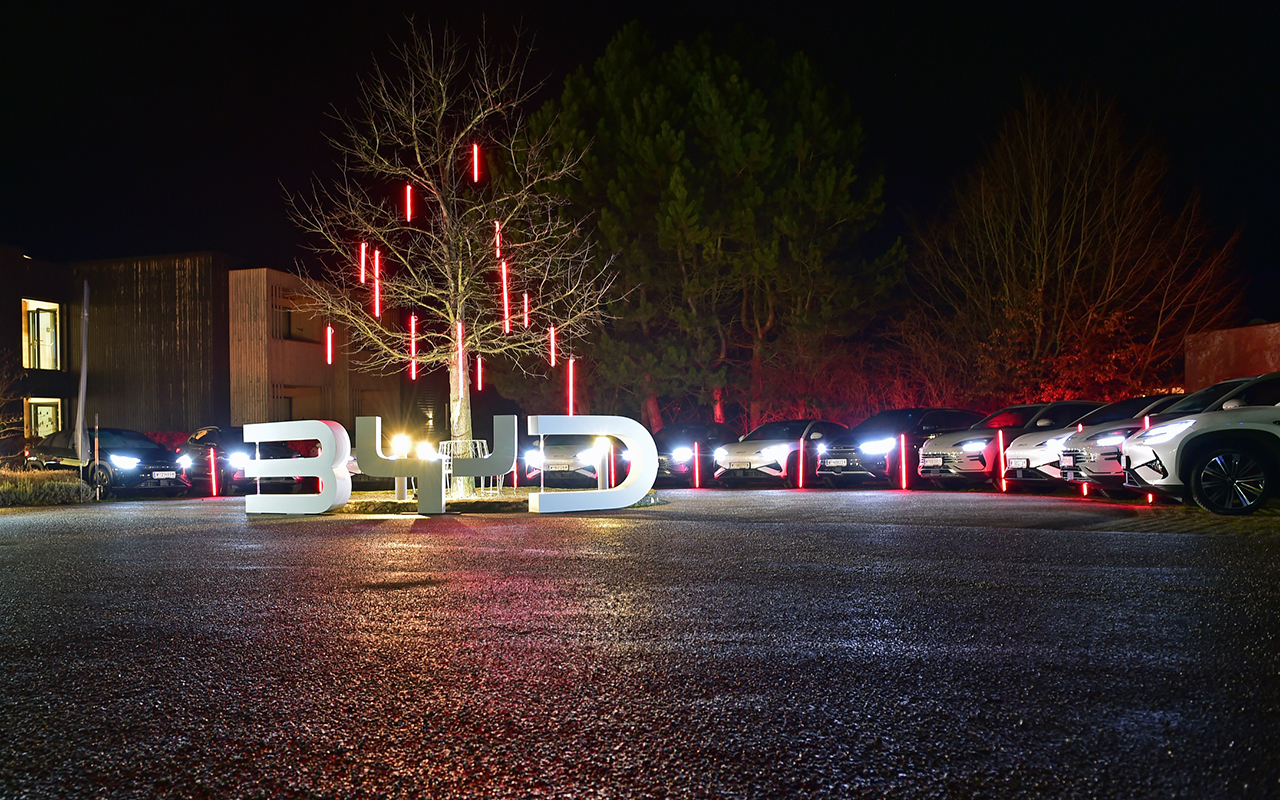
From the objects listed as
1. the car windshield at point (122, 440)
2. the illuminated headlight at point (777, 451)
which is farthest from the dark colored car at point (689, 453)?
the car windshield at point (122, 440)

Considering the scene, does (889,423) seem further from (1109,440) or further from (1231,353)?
(1231,353)

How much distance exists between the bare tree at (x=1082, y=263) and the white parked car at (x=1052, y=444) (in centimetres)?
1115

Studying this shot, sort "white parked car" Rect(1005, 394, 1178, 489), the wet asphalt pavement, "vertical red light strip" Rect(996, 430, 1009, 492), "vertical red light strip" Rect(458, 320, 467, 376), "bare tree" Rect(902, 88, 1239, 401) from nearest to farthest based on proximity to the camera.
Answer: the wet asphalt pavement, "white parked car" Rect(1005, 394, 1178, 489), "vertical red light strip" Rect(458, 320, 467, 376), "vertical red light strip" Rect(996, 430, 1009, 492), "bare tree" Rect(902, 88, 1239, 401)

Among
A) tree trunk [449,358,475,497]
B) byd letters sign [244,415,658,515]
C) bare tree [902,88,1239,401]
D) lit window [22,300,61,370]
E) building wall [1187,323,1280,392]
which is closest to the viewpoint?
byd letters sign [244,415,658,515]

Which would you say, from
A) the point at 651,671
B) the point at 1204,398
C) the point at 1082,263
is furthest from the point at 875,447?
the point at 651,671

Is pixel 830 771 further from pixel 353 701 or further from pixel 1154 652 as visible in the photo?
pixel 1154 652

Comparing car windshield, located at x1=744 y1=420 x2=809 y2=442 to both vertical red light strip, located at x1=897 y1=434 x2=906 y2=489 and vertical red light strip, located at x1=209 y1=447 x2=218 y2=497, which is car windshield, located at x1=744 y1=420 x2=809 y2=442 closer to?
vertical red light strip, located at x1=897 y1=434 x2=906 y2=489

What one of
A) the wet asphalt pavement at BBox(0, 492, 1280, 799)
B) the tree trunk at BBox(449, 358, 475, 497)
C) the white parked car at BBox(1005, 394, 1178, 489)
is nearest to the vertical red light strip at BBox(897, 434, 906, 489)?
the white parked car at BBox(1005, 394, 1178, 489)

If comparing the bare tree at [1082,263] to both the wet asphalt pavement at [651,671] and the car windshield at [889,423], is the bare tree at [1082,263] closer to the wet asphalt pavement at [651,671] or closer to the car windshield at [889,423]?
the car windshield at [889,423]

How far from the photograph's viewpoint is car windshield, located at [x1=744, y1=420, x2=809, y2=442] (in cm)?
2294

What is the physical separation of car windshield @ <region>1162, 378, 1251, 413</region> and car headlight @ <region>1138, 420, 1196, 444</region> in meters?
0.65

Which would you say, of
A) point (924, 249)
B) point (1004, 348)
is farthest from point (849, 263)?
point (1004, 348)

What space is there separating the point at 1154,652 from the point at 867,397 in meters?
29.1

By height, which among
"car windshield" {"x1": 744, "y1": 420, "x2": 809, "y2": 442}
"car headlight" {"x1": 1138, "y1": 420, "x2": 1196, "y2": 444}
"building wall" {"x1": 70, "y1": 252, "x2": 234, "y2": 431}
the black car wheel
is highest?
"building wall" {"x1": 70, "y1": 252, "x2": 234, "y2": 431}
